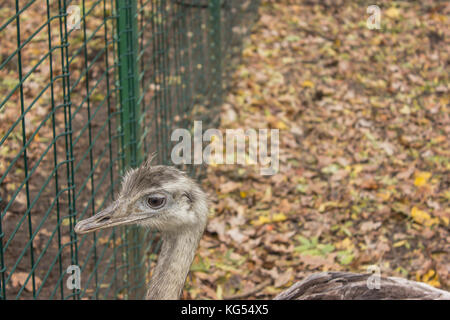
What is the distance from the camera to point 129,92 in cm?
398

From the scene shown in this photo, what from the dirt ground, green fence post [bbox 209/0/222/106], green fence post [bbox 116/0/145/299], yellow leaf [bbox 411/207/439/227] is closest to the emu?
green fence post [bbox 116/0/145/299]

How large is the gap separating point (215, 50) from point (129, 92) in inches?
114

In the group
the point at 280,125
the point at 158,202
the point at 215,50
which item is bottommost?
the point at 158,202

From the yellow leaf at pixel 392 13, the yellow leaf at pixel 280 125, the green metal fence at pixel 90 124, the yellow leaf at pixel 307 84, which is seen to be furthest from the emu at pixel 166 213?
the yellow leaf at pixel 392 13

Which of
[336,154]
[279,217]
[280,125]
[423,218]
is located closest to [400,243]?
[423,218]

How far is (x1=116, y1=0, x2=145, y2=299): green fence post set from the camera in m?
3.85

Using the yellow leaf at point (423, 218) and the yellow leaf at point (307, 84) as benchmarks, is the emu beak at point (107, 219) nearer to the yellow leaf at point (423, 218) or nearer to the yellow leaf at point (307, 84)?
the yellow leaf at point (423, 218)

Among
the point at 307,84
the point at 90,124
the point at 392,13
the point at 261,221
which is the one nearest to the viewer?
the point at 90,124

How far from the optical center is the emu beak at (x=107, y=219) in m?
2.78

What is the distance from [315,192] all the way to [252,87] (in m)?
2.10

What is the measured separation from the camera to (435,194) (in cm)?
581

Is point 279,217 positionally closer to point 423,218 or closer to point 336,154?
point 423,218

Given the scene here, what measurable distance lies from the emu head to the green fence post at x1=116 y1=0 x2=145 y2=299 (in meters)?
1.04

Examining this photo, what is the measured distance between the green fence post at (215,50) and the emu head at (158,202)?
369cm
